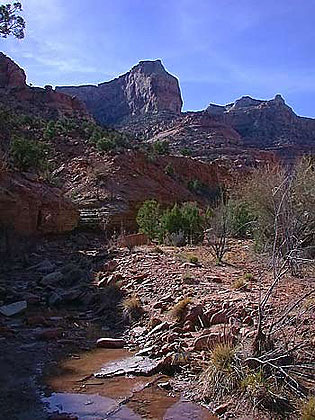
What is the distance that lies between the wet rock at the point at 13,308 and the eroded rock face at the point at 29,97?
102ft

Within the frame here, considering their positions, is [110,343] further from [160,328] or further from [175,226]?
[175,226]

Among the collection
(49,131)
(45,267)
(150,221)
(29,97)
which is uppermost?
(29,97)

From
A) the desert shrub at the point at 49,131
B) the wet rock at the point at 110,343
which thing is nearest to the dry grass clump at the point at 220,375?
the wet rock at the point at 110,343

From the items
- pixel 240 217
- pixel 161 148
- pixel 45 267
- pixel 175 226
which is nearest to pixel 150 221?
pixel 175 226

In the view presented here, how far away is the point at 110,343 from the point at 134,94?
244ft

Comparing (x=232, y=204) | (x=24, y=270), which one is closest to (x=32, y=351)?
(x=24, y=270)

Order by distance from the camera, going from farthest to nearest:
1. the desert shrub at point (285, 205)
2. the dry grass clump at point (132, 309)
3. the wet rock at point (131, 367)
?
the desert shrub at point (285, 205)
the dry grass clump at point (132, 309)
the wet rock at point (131, 367)

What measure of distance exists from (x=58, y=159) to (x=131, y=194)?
608 centimetres

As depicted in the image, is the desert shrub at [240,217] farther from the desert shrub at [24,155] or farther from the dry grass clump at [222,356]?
the dry grass clump at [222,356]

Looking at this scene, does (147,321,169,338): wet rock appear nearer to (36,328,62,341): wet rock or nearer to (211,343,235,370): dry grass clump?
(36,328,62,341): wet rock

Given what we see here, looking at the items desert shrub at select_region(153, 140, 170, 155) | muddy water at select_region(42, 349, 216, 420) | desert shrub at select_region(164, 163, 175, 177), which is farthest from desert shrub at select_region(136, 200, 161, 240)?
desert shrub at select_region(153, 140, 170, 155)

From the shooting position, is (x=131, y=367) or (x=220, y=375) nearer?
(x=220, y=375)

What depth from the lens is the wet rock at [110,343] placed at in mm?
10523

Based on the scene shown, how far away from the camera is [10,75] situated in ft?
166
